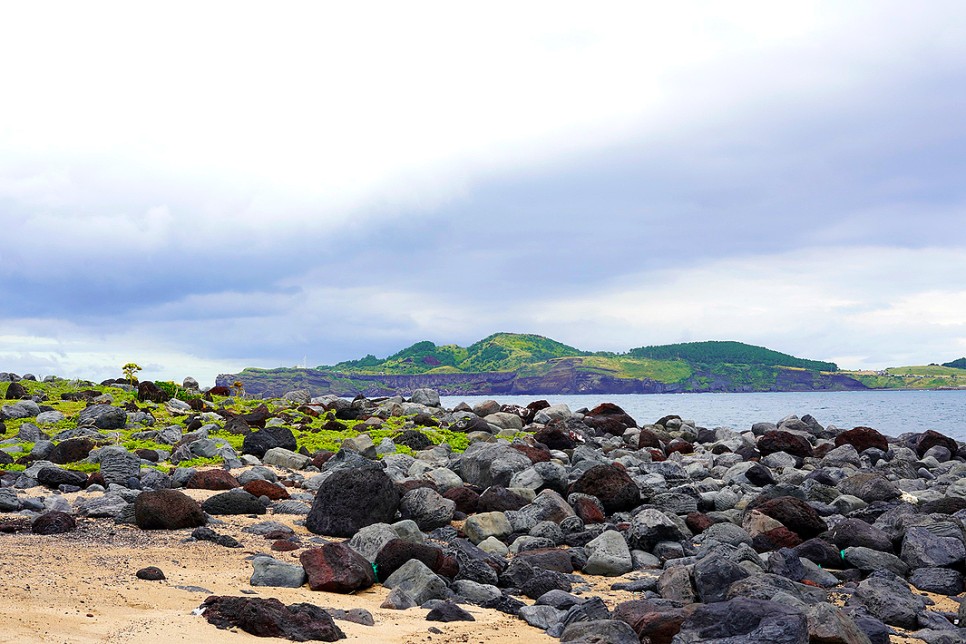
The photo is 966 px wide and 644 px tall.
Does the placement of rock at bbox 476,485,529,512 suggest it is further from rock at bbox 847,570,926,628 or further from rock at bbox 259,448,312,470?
rock at bbox 847,570,926,628

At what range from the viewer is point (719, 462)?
2275 centimetres

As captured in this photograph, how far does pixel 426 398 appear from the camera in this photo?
33469 millimetres

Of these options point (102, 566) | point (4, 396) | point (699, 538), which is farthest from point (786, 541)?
point (4, 396)

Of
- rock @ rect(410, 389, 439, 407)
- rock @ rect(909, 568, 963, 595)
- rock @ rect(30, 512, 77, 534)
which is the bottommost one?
rock @ rect(909, 568, 963, 595)

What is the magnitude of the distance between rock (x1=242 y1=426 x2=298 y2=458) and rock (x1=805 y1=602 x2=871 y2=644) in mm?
14180

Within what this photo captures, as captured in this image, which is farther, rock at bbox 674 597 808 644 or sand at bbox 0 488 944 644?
rock at bbox 674 597 808 644

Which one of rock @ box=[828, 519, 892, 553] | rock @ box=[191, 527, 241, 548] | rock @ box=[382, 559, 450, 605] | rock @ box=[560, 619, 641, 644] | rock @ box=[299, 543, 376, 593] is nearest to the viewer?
rock @ box=[560, 619, 641, 644]

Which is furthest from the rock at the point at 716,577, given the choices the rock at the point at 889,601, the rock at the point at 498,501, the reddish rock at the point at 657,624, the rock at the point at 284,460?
the rock at the point at 284,460

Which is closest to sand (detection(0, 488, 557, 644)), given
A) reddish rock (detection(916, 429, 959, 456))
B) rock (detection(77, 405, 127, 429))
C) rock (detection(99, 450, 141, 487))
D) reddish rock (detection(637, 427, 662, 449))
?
rock (detection(99, 450, 141, 487))

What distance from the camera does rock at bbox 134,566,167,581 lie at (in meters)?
8.27

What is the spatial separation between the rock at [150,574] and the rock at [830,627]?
6.07 metres

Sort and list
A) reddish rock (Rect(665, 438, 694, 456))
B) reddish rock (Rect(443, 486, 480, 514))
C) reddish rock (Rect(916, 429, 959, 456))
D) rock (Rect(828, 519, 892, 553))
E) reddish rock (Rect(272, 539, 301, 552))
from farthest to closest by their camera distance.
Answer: reddish rock (Rect(665, 438, 694, 456)) < reddish rock (Rect(916, 429, 959, 456)) < reddish rock (Rect(443, 486, 480, 514)) < rock (Rect(828, 519, 892, 553)) < reddish rock (Rect(272, 539, 301, 552))

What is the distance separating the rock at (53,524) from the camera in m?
10.9

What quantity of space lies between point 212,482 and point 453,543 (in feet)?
18.0
